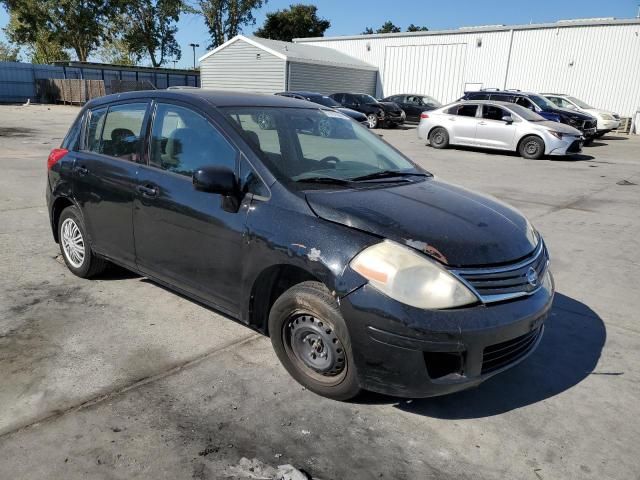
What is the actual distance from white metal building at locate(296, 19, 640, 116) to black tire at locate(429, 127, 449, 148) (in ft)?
48.6

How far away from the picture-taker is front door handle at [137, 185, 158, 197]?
3.63 meters

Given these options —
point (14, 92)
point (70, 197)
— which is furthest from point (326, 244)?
point (14, 92)

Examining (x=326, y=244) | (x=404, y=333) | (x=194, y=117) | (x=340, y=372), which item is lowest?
(x=340, y=372)

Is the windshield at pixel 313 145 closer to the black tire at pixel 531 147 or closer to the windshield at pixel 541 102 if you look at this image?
the black tire at pixel 531 147

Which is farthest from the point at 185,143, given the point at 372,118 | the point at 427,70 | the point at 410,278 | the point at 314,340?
the point at 427,70

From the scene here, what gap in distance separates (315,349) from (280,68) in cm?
2933

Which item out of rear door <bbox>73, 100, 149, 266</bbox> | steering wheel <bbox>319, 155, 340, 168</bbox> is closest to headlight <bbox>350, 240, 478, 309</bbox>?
steering wheel <bbox>319, 155, 340, 168</bbox>

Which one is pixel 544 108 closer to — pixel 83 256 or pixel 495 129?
pixel 495 129

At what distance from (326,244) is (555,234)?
5050 mm

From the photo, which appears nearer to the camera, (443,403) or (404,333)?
(404,333)

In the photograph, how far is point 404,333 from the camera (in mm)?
2535

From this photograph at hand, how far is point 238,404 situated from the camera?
2906mm

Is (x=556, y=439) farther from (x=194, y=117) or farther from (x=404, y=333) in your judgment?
(x=194, y=117)

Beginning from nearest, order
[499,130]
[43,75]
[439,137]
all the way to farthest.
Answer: [499,130]
[439,137]
[43,75]
